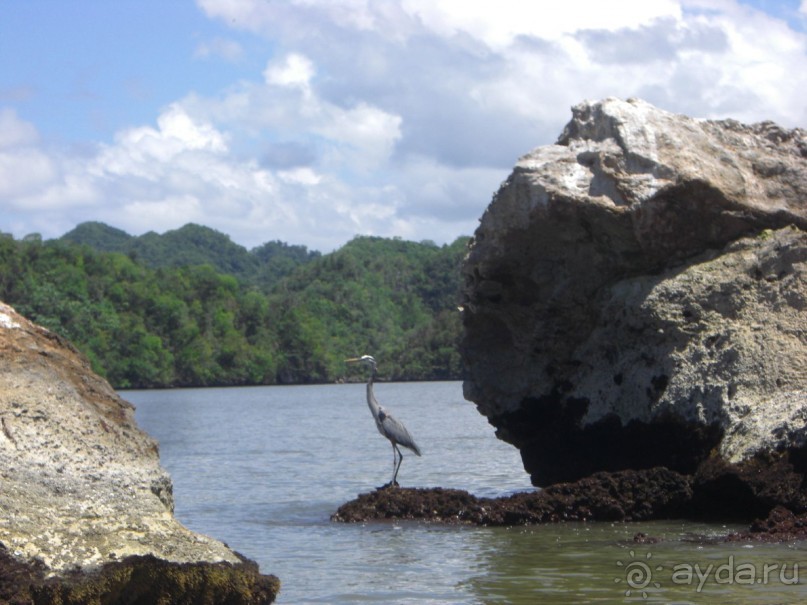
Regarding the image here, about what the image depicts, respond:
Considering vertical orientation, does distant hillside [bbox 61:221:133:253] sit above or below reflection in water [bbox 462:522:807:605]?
above

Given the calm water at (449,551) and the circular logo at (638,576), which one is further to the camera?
the calm water at (449,551)

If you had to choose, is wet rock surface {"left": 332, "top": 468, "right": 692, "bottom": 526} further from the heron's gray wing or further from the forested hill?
the forested hill

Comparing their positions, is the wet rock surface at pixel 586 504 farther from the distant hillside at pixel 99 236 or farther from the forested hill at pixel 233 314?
the distant hillside at pixel 99 236

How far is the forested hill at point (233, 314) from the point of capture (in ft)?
231

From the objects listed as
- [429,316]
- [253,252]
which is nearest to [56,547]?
[429,316]

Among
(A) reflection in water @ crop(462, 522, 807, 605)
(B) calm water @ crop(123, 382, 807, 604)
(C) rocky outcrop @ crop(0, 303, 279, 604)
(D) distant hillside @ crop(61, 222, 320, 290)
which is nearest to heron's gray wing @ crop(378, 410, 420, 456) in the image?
(B) calm water @ crop(123, 382, 807, 604)

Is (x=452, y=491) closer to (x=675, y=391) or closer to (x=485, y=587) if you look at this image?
(x=675, y=391)

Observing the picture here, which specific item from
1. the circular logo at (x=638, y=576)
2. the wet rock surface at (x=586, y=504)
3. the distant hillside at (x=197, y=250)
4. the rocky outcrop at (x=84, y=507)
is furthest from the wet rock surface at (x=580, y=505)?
the distant hillside at (x=197, y=250)

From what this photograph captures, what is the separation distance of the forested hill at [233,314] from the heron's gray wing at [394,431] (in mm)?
50661

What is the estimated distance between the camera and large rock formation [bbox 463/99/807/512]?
10.1 m

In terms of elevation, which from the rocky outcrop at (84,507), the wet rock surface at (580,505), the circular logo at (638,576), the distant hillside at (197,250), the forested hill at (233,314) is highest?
the distant hillside at (197,250)

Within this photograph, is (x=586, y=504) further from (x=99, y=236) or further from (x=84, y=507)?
(x=99, y=236)

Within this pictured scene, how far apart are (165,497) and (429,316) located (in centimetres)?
9501

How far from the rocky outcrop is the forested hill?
185 feet
